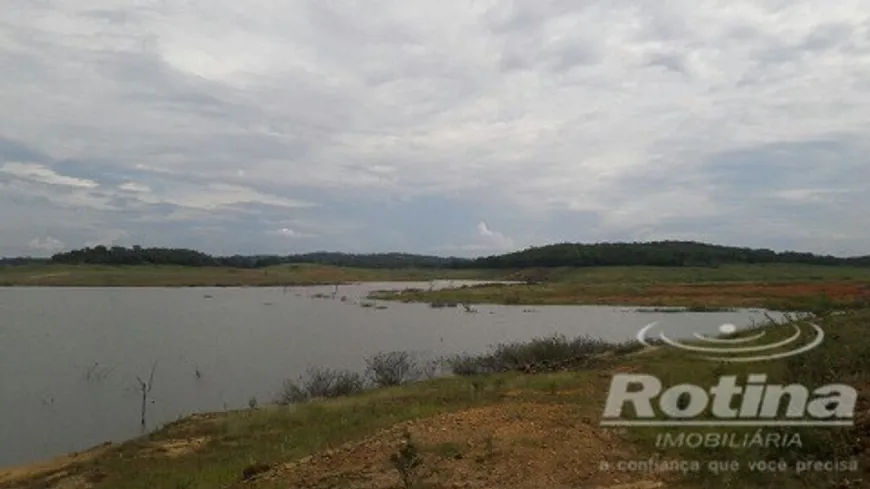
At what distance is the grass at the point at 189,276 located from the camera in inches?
4727

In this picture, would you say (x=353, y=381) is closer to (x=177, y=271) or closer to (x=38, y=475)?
(x=38, y=475)

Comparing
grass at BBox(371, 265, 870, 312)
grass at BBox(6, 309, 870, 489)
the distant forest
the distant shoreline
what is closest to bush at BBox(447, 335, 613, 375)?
grass at BBox(6, 309, 870, 489)

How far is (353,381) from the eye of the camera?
87.7 feet

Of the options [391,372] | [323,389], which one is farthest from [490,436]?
[391,372]

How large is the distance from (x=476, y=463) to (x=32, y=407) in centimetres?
2147

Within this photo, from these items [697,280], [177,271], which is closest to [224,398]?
[697,280]

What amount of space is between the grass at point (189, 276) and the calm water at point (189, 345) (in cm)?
4611

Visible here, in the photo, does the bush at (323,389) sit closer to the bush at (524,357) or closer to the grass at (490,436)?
the grass at (490,436)

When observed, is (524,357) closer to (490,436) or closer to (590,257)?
(490,436)

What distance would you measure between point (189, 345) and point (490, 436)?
33.4 meters

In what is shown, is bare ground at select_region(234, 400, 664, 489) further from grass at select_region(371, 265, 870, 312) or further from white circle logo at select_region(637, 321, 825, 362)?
grass at select_region(371, 265, 870, 312)

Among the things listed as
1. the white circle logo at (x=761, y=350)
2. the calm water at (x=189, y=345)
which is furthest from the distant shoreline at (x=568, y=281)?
the white circle logo at (x=761, y=350)

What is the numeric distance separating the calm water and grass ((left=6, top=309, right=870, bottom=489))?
524 centimetres

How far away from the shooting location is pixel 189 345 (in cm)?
4169
